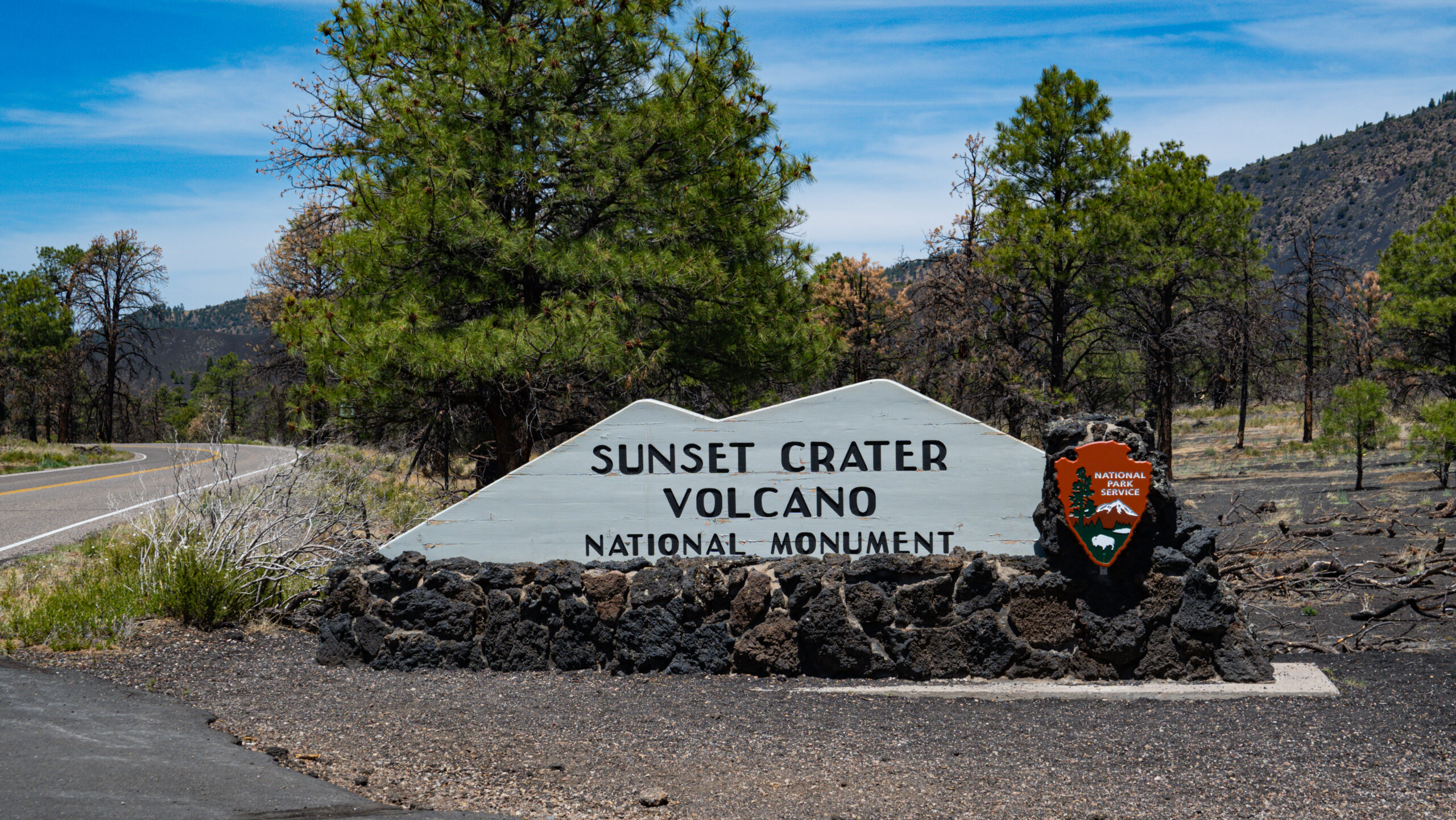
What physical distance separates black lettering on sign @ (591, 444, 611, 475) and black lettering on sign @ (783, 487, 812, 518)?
115 cm

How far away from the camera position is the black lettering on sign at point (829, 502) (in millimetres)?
6133

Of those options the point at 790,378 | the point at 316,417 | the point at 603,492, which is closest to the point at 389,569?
the point at 603,492

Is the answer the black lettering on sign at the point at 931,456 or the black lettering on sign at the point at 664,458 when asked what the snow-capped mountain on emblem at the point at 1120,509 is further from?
the black lettering on sign at the point at 664,458

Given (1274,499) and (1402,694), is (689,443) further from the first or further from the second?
(1274,499)

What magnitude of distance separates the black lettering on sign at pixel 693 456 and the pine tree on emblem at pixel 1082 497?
7.26 ft

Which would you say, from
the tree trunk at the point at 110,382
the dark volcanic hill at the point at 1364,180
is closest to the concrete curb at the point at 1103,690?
the tree trunk at the point at 110,382

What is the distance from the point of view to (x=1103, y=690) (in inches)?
214

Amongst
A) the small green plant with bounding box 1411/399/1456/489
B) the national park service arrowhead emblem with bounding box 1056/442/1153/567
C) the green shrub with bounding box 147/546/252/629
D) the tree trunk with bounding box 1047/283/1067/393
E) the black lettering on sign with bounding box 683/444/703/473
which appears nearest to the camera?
the national park service arrowhead emblem with bounding box 1056/442/1153/567

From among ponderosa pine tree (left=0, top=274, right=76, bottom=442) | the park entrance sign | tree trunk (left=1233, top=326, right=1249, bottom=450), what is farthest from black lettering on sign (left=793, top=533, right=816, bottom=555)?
ponderosa pine tree (left=0, top=274, right=76, bottom=442)

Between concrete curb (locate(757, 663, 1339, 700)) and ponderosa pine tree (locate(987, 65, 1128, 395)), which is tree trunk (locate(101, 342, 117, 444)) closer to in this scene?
ponderosa pine tree (locate(987, 65, 1128, 395))

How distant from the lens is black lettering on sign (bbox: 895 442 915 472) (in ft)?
20.0

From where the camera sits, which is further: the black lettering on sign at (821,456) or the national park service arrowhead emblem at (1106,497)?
the black lettering on sign at (821,456)

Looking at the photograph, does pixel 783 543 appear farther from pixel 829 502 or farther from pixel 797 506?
pixel 829 502

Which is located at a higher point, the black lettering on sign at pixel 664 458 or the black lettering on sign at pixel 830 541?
the black lettering on sign at pixel 664 458
